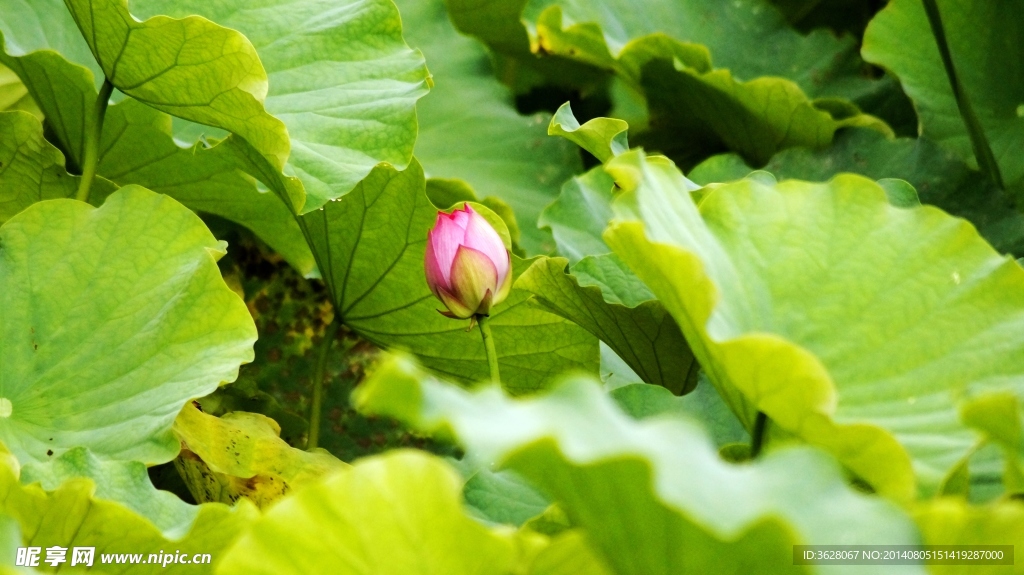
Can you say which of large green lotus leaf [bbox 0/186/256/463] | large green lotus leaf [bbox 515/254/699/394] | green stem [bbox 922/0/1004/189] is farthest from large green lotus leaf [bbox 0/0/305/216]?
green stem [bbox 922/0/1004/189]

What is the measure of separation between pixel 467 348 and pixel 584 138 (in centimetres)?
25

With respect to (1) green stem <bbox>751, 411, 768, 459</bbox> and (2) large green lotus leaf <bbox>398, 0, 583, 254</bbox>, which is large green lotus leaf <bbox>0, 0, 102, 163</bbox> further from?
(1) green stem <bbox>751, 411, 768, 459</bbox>

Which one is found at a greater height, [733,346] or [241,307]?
[733,346]

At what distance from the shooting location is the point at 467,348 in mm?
986

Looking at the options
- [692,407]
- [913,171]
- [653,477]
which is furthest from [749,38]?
[653,477]

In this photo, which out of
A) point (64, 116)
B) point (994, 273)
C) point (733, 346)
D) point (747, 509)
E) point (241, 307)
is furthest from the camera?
point (64, 116)

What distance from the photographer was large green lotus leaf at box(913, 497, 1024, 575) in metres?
0.43

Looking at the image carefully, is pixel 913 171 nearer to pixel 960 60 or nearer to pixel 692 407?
pixel 960 60

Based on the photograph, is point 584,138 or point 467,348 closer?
point 584,138

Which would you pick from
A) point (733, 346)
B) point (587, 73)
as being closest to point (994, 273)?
point (733, 346)

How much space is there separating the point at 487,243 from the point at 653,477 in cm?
40

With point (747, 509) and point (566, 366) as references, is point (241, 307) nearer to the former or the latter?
point (566, 366)

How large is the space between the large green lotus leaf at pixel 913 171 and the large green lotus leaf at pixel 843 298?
510 mm

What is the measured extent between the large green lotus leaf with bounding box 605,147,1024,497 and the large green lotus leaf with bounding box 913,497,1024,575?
0.17 ft
